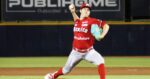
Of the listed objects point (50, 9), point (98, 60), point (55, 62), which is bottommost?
point (55, 62)

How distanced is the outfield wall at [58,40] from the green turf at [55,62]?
0.55 meters

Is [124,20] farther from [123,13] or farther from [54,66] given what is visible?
[54,66]

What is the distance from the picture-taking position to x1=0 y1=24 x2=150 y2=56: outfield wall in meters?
22.0

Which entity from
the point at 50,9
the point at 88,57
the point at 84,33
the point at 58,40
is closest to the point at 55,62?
the point at 58,40

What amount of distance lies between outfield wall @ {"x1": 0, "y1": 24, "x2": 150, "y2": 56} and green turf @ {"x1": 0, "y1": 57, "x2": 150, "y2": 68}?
21.8 inches

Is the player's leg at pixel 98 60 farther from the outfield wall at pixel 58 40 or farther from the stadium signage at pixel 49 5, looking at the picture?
the stadium signage at pixel 49 5

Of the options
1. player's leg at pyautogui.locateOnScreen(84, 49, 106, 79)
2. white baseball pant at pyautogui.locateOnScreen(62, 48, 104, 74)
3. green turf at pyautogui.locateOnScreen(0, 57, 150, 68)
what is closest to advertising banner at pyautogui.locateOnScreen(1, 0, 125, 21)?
green turf at pyautogui.locateOnScreen(0, 57, 150, 68)

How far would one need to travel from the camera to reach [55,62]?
20094 mm

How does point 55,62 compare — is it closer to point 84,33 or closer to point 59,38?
point 59,38

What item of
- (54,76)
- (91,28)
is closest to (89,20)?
(91,28)

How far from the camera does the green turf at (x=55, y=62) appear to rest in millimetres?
19172

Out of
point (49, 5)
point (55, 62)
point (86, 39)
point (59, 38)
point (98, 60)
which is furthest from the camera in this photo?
point (49, 5)

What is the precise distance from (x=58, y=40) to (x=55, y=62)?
2046mm

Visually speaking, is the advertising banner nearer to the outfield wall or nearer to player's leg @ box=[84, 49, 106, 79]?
the outfield wall
